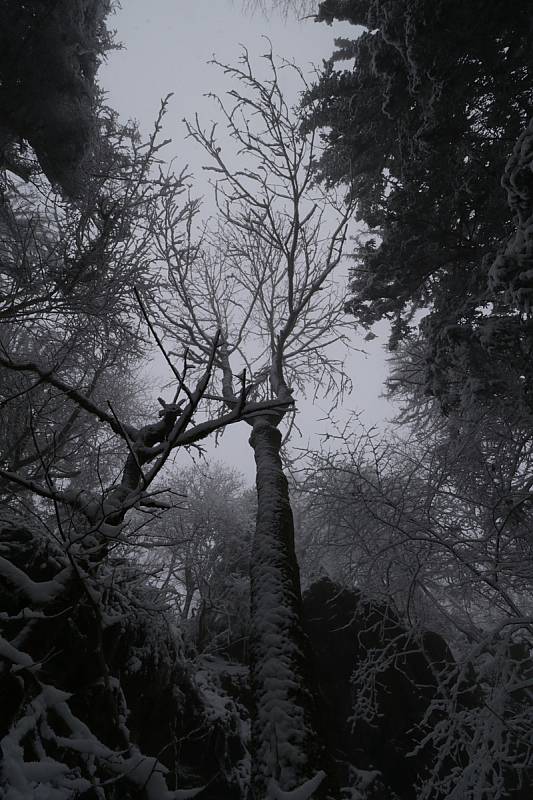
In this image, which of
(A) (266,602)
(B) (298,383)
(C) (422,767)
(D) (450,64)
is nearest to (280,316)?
(B) (298,383)

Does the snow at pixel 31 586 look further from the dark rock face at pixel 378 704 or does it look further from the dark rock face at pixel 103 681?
the dark rock face at pixel 378 704

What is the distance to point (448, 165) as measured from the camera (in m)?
5.46

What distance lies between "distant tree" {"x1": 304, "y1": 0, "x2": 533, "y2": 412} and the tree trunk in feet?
11.0

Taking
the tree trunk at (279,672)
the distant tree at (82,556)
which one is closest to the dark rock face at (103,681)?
A: the distant tree at (82,556)

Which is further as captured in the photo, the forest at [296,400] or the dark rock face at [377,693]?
the dark rock face at [377,693]

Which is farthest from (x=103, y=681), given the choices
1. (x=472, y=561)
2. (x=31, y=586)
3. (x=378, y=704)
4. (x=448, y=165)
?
(x=378, y=704)

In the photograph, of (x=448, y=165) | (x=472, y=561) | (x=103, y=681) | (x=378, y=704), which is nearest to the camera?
(x=103, y=681)

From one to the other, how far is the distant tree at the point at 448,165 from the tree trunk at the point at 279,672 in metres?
3.34

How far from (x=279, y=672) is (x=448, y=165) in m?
6.30

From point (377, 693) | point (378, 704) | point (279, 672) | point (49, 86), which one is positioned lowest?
point (378, 704)

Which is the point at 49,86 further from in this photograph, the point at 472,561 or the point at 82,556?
the point at 472,561

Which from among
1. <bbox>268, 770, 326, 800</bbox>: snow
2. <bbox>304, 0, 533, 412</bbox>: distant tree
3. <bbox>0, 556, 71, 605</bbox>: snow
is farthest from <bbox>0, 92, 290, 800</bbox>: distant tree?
<bbox>304, 0, 533, 412</bbox>: distant tree

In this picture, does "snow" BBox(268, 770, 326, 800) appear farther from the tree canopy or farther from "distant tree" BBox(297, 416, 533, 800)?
the tree canopy

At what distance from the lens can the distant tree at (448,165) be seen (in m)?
4.34
